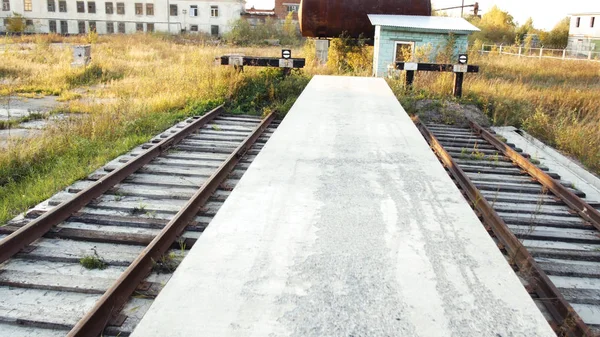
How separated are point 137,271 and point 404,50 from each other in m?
15.6

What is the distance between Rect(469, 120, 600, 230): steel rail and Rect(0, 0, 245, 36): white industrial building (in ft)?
177

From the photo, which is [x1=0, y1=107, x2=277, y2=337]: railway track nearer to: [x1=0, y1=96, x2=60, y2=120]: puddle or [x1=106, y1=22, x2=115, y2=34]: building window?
[x1=0, y1=96, x2=60, y2=120]: puddle

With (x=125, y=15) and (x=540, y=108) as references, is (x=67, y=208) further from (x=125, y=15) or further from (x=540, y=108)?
(x=125, y=15)

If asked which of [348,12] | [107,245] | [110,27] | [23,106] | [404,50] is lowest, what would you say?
[107,245]

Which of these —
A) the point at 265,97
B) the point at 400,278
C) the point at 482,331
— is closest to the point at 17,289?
the point at 400,278

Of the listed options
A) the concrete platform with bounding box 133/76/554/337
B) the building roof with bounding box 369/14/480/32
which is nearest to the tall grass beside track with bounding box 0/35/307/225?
the concrete platform with bounding box 133/76/554/337

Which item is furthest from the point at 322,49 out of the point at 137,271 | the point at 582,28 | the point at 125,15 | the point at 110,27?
the point at 582,28

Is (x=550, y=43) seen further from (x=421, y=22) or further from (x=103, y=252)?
(x=103, y=252)

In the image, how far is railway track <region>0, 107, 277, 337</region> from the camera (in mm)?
3479

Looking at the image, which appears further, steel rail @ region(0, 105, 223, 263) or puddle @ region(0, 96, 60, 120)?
puddle @ region(0, 96, 60, 120)

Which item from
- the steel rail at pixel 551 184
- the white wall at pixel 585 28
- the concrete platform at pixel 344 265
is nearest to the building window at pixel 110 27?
the white wall at pixel 585 28

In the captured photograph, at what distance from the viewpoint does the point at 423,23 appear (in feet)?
59.3

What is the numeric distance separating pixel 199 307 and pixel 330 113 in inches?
245

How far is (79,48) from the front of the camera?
19.2m
